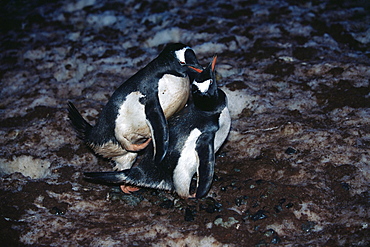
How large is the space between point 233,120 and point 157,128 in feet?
3.69

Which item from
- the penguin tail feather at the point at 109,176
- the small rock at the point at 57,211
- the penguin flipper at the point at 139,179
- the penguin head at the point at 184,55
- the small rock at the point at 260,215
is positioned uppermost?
the penguin head at the point at 184,55

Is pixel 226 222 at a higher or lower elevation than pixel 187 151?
lower

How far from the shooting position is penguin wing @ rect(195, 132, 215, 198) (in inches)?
112

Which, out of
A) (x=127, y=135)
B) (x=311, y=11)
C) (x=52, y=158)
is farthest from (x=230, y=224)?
(x=311, y=11)

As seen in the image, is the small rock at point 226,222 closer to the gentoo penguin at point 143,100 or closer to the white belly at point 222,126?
the white belly at point 222,126

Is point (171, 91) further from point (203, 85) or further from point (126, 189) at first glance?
point (126, 189)

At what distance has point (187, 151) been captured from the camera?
297cm

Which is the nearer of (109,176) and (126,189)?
(109,176)

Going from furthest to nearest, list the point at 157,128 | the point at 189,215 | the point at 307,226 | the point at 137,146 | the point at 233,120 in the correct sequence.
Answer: the point at 233,120, the point at 137,146, the point at 157,128, the point at 189,215, the point at 307,226

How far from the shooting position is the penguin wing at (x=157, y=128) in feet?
9.44

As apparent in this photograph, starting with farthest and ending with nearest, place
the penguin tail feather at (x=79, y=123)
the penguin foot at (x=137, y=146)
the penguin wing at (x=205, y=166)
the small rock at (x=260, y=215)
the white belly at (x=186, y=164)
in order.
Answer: the penguin tail feather at (x=79, y=123) → the penguin foot at (x=137, y=146) → the white belly at (x=186, y=164) → the penguin wing at (x=205, y=166) → the small rock at (x=260, y=215)

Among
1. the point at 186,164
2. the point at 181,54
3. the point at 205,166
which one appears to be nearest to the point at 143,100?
the point at 181,54

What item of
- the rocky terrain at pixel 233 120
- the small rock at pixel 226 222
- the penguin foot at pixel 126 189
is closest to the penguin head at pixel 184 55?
the rocky terrain at pixel 233 120

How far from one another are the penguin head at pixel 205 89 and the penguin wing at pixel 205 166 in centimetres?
29
